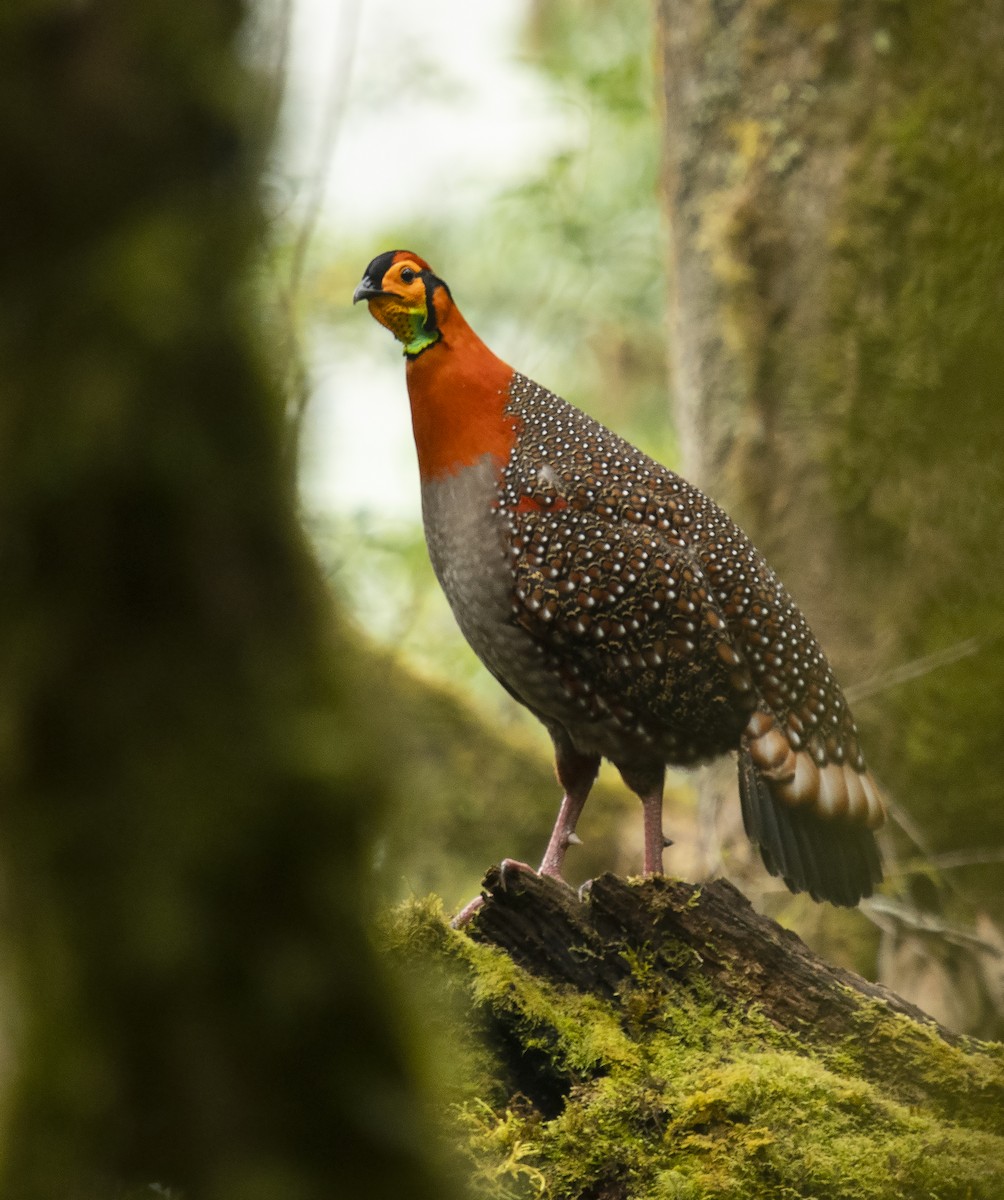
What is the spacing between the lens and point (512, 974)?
338 cm

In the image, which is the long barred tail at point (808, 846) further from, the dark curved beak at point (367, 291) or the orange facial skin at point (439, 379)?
the dark curved beak at point (367, 291)

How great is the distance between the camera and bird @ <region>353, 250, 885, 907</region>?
4.03 m

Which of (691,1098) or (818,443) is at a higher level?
(818,443)

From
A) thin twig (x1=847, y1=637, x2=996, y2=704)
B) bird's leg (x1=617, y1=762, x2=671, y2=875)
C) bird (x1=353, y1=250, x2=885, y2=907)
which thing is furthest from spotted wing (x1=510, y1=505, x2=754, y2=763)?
thin twig (x1=847, y1=637, x2=996, y2=704)

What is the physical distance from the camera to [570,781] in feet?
14.8

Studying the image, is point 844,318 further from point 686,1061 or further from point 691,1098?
point 691,1098

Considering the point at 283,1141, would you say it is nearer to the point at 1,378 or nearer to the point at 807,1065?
the point at 1,378

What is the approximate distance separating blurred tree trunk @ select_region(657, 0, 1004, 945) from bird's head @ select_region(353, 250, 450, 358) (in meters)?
2.76

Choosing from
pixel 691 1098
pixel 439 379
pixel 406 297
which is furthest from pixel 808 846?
pixel 406 297

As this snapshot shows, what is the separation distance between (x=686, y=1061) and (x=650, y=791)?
1192 mm

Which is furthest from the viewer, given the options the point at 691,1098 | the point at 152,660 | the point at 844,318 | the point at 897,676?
the point at 844,318

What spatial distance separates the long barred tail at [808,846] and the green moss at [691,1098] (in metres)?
0.76

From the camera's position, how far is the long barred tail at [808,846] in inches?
162

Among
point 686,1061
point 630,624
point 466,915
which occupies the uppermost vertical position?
point 630,624
